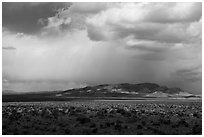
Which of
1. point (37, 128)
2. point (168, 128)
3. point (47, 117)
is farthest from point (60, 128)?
point (168, 128)

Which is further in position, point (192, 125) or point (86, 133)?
point (192, 125)

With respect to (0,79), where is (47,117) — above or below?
below

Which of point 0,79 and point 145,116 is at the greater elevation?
point 0,79

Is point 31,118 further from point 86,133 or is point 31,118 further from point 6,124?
point 86,133

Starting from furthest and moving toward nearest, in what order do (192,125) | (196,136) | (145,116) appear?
1. (145,116)
2. (192,125)
3. (196,136)

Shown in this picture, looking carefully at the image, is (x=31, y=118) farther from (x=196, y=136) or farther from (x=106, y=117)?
(x=196, y=136)

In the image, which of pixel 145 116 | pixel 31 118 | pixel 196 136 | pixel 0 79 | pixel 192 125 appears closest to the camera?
pixel 196 136

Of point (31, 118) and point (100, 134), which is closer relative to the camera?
point (100, 134)

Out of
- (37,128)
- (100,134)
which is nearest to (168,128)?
(100,134)

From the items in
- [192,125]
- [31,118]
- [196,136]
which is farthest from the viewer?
[31,118]
